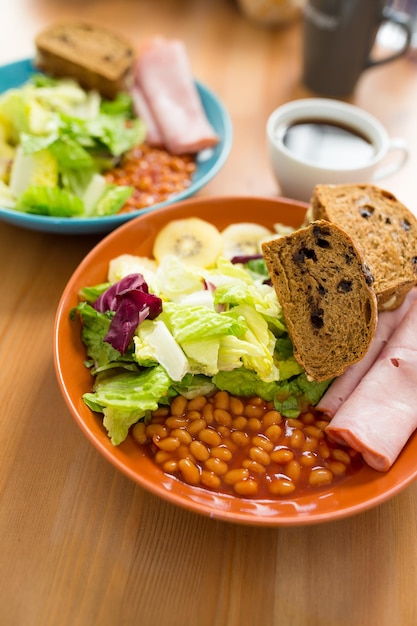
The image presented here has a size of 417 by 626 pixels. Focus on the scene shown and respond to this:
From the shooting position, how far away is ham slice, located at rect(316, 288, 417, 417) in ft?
5.48

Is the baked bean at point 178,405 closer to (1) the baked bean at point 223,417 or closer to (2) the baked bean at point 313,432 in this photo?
(1) the baked bean at point 223,417

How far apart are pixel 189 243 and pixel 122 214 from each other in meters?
0.27

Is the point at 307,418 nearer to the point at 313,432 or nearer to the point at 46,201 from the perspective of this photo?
the point at 313,432

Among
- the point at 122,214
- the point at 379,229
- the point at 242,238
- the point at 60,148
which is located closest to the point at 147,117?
the point at 60,148

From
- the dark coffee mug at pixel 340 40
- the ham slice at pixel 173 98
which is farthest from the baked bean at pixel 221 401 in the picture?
the dark coffee mug at pixel 340 40

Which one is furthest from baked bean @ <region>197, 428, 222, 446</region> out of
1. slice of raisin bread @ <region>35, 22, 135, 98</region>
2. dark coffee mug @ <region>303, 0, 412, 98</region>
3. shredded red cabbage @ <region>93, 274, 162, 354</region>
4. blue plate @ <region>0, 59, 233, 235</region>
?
dark coffee mug @ <region>303, 0, 412, 98</region>

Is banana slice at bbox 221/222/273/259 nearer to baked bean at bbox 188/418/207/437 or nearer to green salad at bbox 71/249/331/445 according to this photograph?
green salad at bbox 71/249/331/445

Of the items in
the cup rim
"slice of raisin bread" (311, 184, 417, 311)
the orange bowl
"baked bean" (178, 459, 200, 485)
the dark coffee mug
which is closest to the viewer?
the orange bowl

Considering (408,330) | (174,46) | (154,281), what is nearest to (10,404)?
(154,281)

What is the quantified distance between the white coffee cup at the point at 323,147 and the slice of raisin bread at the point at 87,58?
78 centimetres

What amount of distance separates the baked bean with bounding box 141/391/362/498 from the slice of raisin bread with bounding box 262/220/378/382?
0.18m

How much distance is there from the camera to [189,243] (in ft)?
6.53

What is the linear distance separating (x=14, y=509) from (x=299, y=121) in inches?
72.0

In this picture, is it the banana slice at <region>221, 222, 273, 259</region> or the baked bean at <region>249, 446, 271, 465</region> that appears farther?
the banana slice at <region>221, 222, 273, 259</region>
